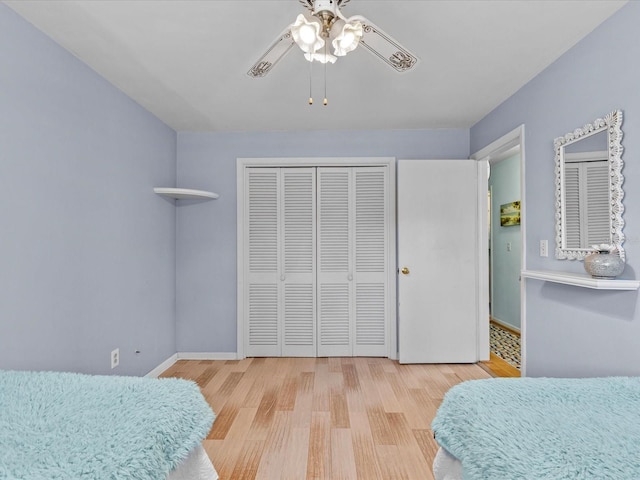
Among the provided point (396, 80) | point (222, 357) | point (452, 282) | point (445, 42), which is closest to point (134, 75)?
point (396, 80)

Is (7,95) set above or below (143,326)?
above

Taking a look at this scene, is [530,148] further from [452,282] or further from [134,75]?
[134,75]

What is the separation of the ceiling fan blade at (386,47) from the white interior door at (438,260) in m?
1.89

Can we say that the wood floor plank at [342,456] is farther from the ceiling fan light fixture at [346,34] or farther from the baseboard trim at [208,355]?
the ceiling fan light fixture at [346,34]

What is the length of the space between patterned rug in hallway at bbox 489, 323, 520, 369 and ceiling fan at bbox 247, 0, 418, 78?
320 centimetres

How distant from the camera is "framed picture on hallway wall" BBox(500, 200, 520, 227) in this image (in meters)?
4.59

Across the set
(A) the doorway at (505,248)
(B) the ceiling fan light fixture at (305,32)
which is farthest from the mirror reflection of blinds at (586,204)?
(A) the doorway at (505,248)

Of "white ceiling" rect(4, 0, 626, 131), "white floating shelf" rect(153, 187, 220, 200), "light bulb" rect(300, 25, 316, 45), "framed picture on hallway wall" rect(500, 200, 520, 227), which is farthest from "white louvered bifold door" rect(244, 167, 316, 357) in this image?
"framed picture on hallway wall" rect(500, 200, 520, 227)

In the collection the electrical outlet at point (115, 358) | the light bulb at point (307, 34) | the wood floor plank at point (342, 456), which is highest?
the light bulb at point (307, 34)

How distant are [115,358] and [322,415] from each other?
1591mm

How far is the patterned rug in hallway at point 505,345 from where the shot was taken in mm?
3611

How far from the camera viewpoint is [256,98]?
111 inches

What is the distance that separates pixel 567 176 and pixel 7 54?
3.11m

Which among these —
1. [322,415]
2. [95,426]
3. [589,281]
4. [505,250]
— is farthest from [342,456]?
[505,250]
